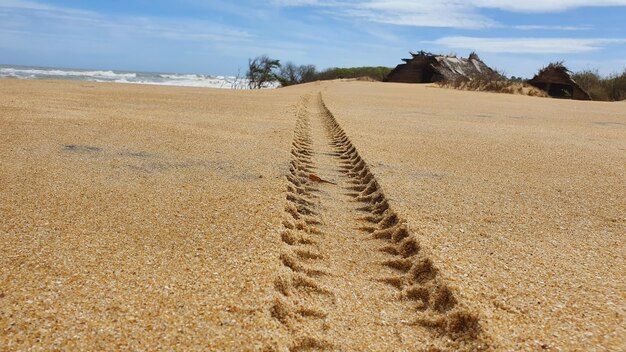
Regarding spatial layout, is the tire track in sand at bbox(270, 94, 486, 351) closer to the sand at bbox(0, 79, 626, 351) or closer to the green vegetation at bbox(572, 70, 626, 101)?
the sand at bbox(0, 79, 626, 351)

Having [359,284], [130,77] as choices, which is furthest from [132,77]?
[359,284]

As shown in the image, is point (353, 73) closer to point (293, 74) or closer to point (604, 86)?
point (293, 74)

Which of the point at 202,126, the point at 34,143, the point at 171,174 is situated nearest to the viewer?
the point at 171,174

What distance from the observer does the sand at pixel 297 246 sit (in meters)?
1.32

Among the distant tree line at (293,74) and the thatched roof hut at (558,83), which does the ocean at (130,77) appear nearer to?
the distant tree line at (293,74)

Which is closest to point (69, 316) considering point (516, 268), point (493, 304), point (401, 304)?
point (401, 304)

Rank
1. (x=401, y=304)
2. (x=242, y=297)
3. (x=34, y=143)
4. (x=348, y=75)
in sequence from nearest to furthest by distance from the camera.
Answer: (x=242, y=297)
(x=401, y=304)
(x=34, y=143)
(x=348, y=75)

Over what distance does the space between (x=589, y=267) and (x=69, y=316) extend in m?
1.60

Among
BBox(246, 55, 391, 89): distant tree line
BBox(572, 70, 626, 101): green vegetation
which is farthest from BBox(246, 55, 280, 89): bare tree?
BBox(572, 70, 626, 101): green vegetation

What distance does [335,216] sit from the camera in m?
2.52

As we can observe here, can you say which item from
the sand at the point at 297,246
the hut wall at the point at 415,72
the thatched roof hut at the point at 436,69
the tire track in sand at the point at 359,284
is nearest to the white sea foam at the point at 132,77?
the hut wall at the point at 415,72

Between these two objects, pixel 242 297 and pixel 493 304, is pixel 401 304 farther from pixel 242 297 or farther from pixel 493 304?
pixel 242 297

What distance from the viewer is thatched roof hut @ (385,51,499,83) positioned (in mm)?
19836

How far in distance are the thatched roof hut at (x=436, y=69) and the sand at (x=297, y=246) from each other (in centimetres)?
1654
